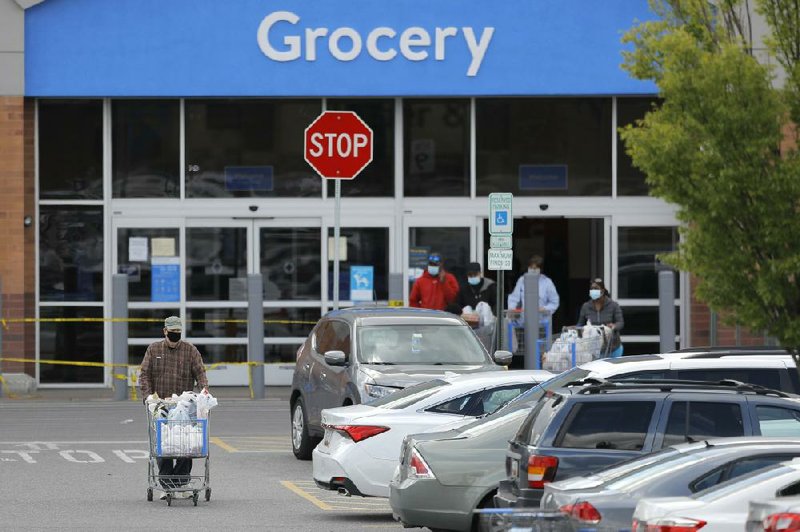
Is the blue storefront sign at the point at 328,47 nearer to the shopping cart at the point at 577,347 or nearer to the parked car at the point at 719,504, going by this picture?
the shopping cart at the point at 577,347

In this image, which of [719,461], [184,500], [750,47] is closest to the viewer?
[719,461]

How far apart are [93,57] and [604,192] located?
8.62 metres

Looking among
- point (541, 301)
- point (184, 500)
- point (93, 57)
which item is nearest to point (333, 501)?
point (184, 500)

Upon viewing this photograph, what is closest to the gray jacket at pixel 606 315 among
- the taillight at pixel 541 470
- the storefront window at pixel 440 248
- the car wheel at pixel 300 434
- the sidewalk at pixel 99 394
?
the storefront window at pixel 440 248

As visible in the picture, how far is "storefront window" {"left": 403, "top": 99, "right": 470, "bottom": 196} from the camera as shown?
28.4 metres

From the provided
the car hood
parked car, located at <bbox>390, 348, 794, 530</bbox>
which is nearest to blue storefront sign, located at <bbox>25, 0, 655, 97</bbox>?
the car hood

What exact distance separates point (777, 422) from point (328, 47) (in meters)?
17.2

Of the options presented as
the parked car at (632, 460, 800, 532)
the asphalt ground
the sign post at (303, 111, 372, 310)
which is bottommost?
the asphalt ground

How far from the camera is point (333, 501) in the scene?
16.2m

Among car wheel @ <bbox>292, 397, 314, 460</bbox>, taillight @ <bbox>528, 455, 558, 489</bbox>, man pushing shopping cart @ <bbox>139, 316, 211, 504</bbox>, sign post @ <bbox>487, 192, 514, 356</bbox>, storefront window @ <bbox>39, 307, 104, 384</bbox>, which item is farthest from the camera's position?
storefront window @ <bbox>39, 307, 104, 384</bbox>

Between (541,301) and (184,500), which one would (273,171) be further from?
(184,500)

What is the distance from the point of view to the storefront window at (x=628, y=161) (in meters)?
28.5

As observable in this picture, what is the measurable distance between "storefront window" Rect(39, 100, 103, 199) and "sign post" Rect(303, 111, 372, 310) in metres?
3.42

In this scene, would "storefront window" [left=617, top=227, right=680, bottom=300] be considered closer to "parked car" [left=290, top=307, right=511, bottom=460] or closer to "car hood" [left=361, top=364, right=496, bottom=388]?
"parked car" [left=290, top=307, right=511, bottom=460]
